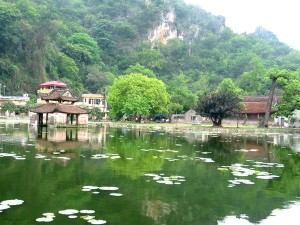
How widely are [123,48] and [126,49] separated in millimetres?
1230

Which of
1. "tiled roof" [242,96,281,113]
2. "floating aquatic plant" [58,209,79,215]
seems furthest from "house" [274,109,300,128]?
"floating aquatic plant" [58,209,79,215]

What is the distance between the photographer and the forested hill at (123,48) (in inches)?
3791

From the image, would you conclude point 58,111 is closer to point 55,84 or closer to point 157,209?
point 157,209

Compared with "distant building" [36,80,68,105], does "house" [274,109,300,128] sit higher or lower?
lower

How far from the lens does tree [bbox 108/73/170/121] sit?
6400 cm

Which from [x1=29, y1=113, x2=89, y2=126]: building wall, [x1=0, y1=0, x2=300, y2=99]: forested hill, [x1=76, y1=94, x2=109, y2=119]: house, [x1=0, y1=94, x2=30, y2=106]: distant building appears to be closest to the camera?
[x1=29, y1=113, x2=89, y2=126]: building wall

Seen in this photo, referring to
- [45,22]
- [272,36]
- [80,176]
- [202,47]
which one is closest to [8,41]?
[45,22]

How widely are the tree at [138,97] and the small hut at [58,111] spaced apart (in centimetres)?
1342

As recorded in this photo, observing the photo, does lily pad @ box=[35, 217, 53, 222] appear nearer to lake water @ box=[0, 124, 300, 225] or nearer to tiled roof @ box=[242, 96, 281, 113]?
lake water @ box=[0, 124, 300, 225]

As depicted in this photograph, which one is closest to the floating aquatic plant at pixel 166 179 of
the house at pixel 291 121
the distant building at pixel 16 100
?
the house at pixel 291 121

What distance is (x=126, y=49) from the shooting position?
443 feet

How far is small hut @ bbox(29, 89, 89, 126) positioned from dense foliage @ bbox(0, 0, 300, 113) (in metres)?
27.3

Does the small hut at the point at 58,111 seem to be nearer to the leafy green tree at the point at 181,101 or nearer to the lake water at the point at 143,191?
the leafy green tree at the point at 181,101

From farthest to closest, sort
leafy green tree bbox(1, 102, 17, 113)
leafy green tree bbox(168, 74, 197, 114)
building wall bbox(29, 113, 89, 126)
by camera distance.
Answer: leafy green tree bbox(1, 102, 17, 113)
leafy green tree bbox(168, 74, 197, 114)
building wall bbox(29, 113, 89, 126)
